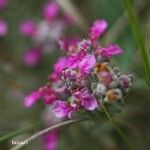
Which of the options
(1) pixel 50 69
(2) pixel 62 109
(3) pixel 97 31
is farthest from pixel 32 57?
(2) pixel 62 109

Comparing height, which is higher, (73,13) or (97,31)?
(73,13)

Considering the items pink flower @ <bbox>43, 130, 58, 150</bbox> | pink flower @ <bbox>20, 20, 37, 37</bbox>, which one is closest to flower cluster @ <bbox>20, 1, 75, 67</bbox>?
pink flower @ <bbox>20, 20, 37, 37</bbox>

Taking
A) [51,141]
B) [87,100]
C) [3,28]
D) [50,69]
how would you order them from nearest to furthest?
[87,100], [51,141], [50,69], [3,28]

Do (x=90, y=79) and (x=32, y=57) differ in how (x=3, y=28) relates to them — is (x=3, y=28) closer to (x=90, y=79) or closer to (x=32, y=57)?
(x=32, y=57)

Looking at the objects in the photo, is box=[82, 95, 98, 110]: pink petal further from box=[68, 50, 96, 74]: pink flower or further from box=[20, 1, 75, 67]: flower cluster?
box=[20, 1, 75, 67]: flower cluster

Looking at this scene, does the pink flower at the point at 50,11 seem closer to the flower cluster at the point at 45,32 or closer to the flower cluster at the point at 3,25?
the flower cluster at the point at 45,32

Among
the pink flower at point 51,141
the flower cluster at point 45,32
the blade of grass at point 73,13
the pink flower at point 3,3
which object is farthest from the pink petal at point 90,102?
the pink flower at point 3,3

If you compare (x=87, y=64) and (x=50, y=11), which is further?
(x=50, y=11)

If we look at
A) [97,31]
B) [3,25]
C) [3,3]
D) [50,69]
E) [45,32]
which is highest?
[3,3]
